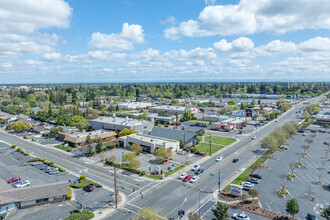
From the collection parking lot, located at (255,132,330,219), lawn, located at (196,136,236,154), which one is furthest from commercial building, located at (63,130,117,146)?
parking lot, located at (255,132,330,219)

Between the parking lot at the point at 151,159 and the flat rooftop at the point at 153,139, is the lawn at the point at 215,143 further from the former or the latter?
the flat rooftop at the point at 153,139

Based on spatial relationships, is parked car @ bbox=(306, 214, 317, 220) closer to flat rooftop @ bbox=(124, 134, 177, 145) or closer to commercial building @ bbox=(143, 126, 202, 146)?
flat rooftop @ bbox=(124, 134, 177, 145)

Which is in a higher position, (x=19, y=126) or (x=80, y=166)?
(x=19, y=126)

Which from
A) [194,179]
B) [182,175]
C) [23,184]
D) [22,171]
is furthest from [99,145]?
[194,179]

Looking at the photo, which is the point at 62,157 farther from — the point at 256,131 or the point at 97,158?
the point at 256,131

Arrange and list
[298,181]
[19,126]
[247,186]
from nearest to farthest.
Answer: [247,186] < [298,181] < [19,126]

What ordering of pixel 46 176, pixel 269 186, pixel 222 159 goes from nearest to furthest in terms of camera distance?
pixel 269 186 → pixel 46 176 → pixel 222 159

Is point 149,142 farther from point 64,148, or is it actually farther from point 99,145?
point 64,148

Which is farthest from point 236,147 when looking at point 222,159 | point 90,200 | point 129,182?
point 90,200
